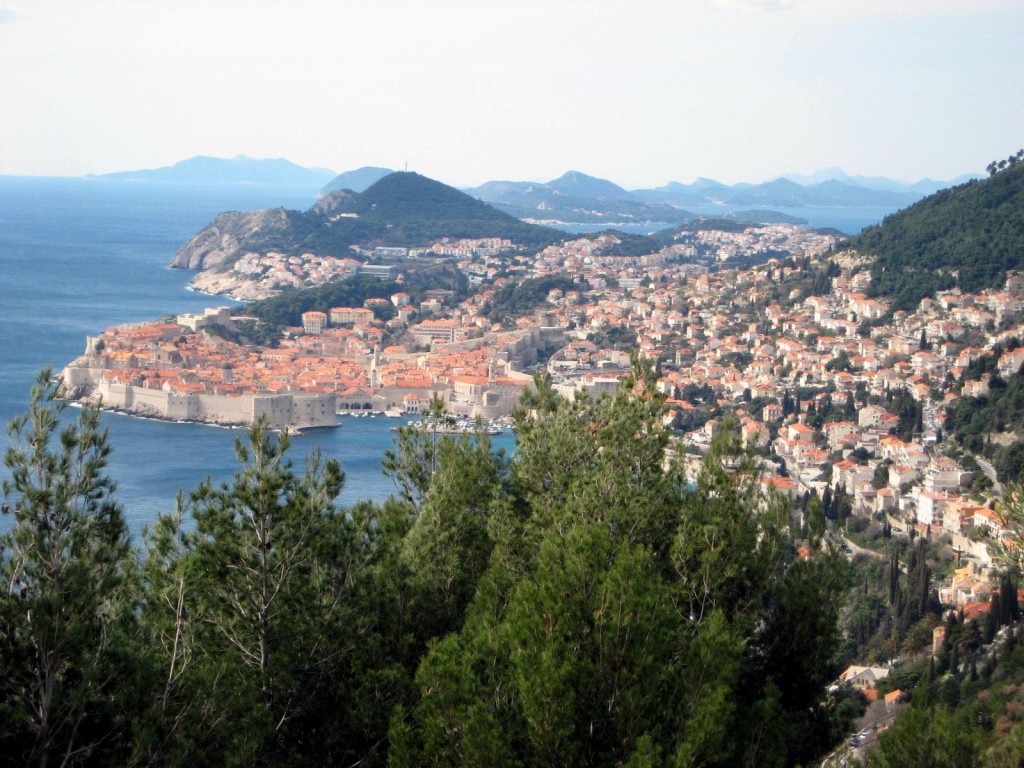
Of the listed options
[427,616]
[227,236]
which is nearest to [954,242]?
[227,236]

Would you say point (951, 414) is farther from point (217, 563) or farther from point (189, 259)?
point (189, 259)

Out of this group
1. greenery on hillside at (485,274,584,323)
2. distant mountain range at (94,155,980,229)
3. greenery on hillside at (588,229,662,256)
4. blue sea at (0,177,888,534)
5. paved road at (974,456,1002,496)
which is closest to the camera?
paved road at (974,456,1002,496)

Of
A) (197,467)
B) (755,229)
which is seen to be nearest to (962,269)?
(197,467)

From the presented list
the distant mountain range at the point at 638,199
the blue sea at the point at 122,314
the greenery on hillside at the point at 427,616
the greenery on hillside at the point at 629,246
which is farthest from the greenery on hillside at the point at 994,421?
the distant mountain range at the point at 638,199

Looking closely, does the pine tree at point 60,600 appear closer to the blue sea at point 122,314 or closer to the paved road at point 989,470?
the blue sea at point 122,314

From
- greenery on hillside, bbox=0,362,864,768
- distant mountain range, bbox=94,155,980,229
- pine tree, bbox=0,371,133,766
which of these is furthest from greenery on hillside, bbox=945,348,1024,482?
distant mountain range, bbox=94,155,980,229

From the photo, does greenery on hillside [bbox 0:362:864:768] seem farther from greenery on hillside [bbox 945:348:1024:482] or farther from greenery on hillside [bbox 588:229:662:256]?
greenery on hillside [bbox 588:229:662:256]

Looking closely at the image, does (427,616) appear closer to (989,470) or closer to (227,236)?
(989,470)
